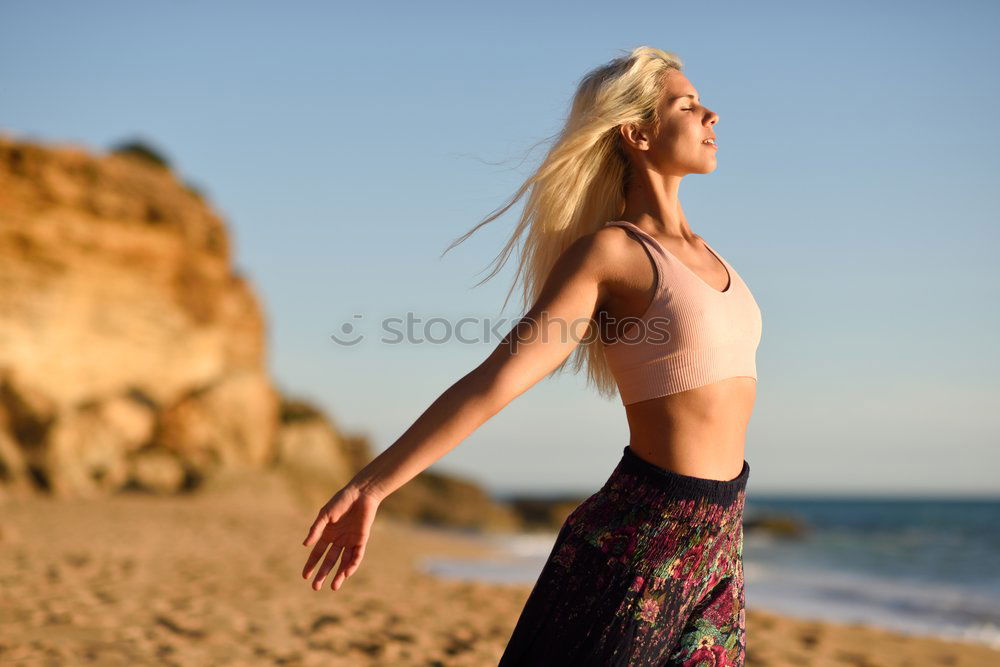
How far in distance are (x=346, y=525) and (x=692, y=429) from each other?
0.69 metres

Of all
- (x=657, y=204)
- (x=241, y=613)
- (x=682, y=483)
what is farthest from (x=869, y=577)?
(x=682, y=483)

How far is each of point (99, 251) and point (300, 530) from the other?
284 inches

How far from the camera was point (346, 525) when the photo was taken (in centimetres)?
156

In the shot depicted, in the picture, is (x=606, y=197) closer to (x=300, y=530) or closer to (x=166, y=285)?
(x=300, y=530)

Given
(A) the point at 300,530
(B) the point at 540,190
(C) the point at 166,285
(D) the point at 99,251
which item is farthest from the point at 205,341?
(B) the point at 540,190

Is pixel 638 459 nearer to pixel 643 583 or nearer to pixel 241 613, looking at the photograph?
pixel 643 583

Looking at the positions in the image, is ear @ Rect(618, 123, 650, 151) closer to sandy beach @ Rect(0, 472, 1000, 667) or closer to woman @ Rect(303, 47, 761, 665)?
woman @ Rect(303, 47, 761, 665)

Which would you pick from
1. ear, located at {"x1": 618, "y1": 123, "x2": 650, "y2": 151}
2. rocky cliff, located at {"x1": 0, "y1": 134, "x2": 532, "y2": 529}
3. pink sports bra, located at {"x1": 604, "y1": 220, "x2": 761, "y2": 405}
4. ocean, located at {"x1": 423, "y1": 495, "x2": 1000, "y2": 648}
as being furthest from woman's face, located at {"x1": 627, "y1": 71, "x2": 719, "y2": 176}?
rocky cliff, located at {"x1": 0, "y1": 134, "x2": 532, "y2": 529}

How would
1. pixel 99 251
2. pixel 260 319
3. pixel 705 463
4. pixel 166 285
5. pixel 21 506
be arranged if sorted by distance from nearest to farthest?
pixel 705 463 < pixel 21 506 < pixel 99 251 < pixel 166 285 < pixel 260 319

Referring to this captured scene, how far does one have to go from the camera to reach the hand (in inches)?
60.7

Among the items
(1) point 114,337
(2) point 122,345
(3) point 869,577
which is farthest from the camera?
(2) point 122,345

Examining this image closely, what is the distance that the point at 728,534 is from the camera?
1.76 meters

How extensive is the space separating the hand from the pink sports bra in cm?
59

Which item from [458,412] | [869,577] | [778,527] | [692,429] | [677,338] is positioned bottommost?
[458,412]
